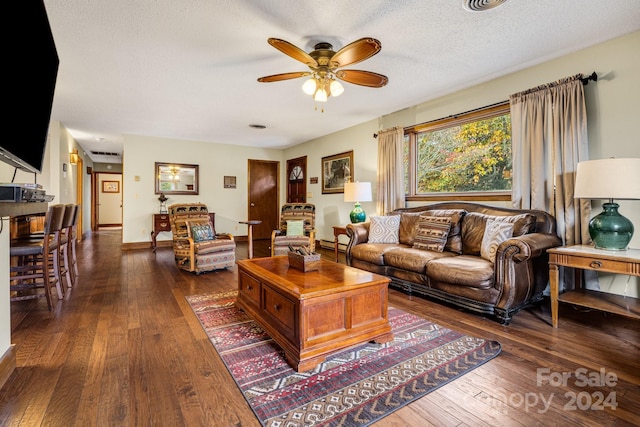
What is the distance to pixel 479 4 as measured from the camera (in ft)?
7.19

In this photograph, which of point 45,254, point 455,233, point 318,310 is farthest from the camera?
point 455,233

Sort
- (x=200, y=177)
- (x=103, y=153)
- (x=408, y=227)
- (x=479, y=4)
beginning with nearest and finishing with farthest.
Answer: (x=479, y=4)
(x=408, y=227)
(x=200, y=177)
(x=103, y=153)

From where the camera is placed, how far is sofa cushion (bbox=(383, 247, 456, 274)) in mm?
3137

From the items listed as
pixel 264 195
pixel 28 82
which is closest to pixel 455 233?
pixel 28 82

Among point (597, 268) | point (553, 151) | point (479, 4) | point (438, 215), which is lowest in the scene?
point (597, 268)

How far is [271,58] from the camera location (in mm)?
3047

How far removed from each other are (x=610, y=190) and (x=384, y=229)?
7.55 ft

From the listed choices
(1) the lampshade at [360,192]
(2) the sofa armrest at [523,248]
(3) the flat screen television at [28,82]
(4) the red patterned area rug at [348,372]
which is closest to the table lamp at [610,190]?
(2) the sofa armrest at [523,248]

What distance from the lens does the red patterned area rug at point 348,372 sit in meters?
1.47

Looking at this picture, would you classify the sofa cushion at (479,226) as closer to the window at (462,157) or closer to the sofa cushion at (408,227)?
the window at (462,157)

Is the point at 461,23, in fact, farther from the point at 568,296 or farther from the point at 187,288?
the point at 187,288

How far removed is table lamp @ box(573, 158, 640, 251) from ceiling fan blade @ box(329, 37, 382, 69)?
75.6 inches

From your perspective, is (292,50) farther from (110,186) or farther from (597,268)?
(110,186)

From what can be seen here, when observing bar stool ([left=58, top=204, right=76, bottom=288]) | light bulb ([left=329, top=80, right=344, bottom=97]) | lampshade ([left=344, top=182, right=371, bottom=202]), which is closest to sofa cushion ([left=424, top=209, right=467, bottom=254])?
lampshade ([left=344, top=182, right=371, bottom=202])
